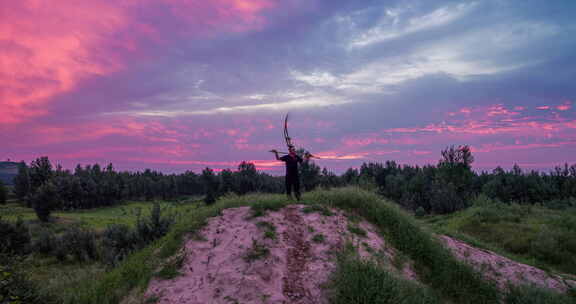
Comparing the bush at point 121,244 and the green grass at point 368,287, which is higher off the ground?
the green grass at point 368,287

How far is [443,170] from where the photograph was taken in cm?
5438

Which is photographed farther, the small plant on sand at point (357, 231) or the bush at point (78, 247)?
the bush at point (78, 247)

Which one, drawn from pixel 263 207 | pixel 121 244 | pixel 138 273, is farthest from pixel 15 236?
pixel 263 207

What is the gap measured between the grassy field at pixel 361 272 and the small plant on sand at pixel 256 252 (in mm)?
1842

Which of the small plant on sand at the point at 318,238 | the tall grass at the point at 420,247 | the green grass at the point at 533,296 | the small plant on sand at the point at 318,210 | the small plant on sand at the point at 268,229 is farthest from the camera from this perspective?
the small plant on sand at the point at 318,210

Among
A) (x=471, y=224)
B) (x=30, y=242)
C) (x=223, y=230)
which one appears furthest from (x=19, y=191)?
(x=471, y=224)

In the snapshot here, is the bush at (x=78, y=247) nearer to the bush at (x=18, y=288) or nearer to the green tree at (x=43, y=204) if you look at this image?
the bush at (x=18, y=288)

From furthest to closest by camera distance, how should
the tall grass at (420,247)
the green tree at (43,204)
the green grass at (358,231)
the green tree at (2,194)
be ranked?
1. the green tree at (2,194)
2. the green tree at (43,204)
3. the green grass at (358,231)
4. the tall grass at (420,247)

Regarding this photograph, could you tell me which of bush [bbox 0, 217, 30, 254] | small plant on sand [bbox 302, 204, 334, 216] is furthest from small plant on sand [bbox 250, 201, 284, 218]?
bush [bbox 0, 217, 30, 254]

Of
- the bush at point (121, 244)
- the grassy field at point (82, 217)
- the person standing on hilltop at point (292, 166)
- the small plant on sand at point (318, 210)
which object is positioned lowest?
the grassy field at point (82, 217)

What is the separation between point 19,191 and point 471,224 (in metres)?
94.5

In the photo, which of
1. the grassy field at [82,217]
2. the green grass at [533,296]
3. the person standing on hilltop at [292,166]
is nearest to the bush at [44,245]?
the grassy field at [82,217]

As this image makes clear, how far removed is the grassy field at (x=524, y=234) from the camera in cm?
1484

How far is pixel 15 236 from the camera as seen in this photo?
20.9m
